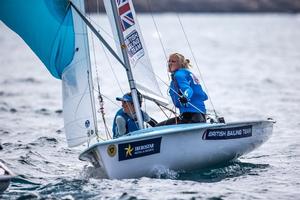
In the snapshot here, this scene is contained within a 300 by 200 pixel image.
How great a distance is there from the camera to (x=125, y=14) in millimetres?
11195

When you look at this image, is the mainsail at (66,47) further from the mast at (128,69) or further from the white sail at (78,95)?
the mast at (128,69)

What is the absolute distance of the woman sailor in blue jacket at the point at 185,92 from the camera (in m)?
11.0

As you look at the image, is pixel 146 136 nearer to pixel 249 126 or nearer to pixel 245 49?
pixel 249 126

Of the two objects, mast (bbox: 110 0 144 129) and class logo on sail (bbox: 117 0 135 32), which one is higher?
class logo on sail (bbox: 117 0 135 32)

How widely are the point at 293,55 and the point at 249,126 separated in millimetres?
31401

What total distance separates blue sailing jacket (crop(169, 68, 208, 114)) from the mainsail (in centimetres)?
142

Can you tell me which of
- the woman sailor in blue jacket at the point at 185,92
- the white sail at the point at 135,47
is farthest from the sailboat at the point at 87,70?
the woman sailor in blue jacket at the point at 185,92

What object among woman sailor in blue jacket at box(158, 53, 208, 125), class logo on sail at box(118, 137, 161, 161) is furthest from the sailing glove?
class logo on sail at box(118, 137, 161, 161)

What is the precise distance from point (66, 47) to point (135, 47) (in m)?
1.21

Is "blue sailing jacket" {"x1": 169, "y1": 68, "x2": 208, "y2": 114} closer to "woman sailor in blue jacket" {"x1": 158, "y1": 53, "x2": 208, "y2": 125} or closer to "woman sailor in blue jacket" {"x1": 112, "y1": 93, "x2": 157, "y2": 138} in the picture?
"woman sailor in blue jacket" {"x1": 158, "y1": 53, "x2": 208, "y2": 125}

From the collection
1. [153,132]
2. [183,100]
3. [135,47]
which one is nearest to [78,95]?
[135,47]

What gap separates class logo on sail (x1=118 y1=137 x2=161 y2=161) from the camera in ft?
33.0

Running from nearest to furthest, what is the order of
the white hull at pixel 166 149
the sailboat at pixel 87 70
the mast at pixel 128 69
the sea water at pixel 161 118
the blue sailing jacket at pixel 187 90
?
the sea water at pixel 161 118, the white hull at pixel 166 149, the sailboat at pixel 87 70, the mast at pixel 128 69, the blue sailing jacket at pixel 187 90

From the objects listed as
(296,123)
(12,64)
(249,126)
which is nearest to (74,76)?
(249,126)
